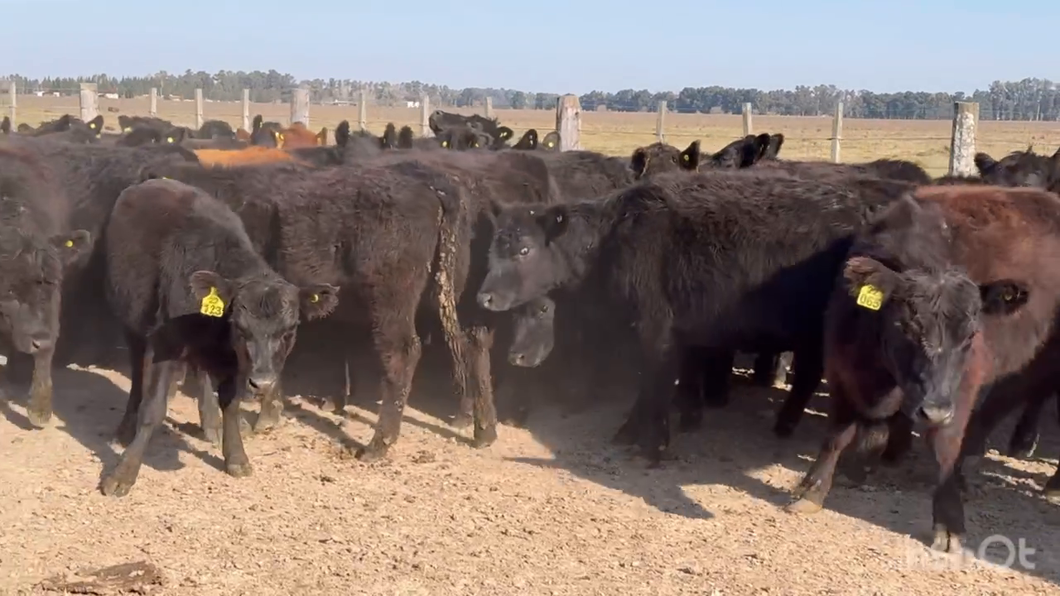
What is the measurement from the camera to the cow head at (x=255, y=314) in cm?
565

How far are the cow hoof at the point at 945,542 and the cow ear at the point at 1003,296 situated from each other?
3.66ft

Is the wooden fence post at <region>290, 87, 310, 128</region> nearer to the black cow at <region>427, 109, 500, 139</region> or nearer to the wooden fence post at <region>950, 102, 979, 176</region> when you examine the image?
the black cow at <region>427, 109, 500, 139</region>

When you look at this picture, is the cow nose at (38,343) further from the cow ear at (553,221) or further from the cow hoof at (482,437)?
the cow ear at (553,221)

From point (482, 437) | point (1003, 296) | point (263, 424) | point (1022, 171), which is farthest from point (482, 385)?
point (1022, 171)

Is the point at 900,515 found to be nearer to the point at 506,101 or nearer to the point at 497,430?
the point at 497,430

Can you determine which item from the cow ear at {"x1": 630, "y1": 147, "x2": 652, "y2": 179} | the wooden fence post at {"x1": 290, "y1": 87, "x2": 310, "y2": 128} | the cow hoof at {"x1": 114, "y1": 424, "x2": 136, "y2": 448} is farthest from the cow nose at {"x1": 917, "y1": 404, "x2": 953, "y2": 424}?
the wooden fence post at {"x1": 290, "y1": 87, "x2": 310, "y2": 128}

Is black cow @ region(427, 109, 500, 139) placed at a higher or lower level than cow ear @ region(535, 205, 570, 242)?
higher

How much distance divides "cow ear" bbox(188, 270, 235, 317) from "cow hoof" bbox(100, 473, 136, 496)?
3.32 ft

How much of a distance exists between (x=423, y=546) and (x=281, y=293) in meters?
1.56

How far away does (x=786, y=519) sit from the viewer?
18.6 ft

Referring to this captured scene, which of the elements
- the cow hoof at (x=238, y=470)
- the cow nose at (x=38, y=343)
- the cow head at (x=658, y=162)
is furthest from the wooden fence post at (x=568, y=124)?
the cow hoof at (x=238, y=470)

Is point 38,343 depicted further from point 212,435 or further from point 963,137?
point 963,137

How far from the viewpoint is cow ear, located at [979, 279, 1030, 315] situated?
5.22 m

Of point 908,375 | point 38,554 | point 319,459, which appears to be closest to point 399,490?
point 319,459
